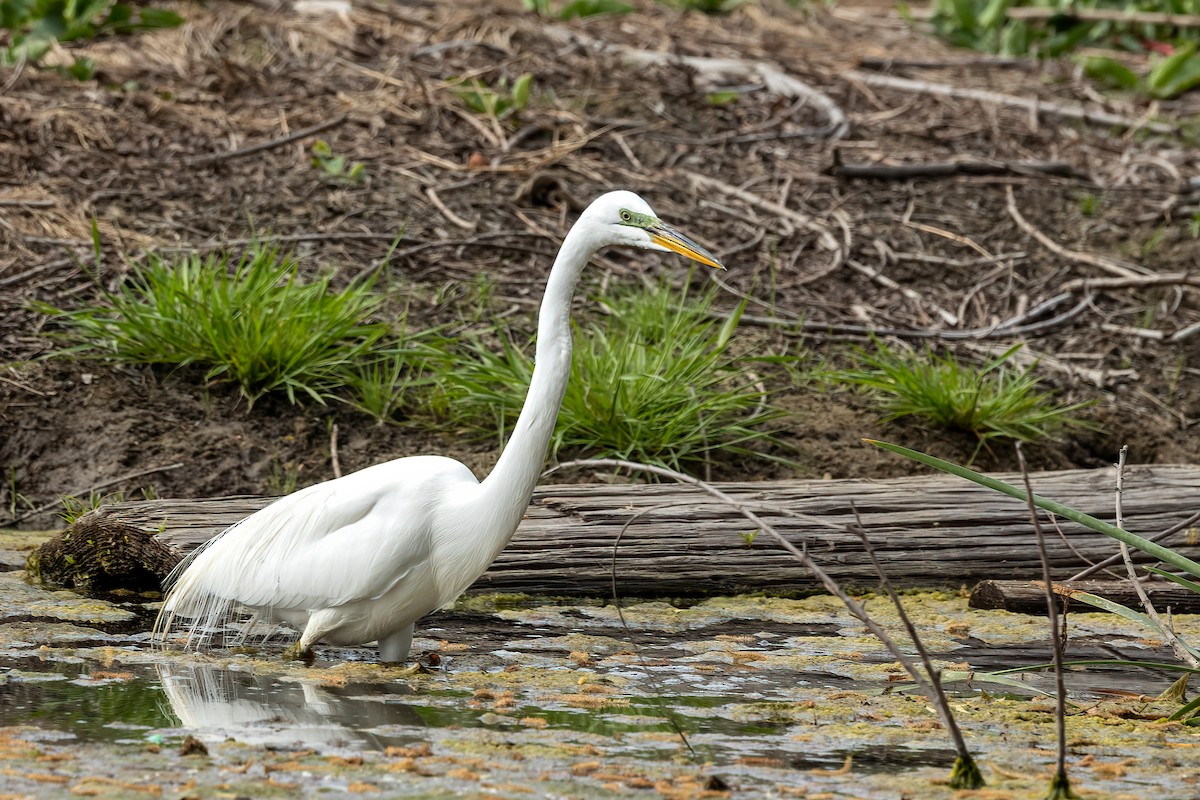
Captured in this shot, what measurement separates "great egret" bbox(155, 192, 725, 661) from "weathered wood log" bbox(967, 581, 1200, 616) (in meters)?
1.66

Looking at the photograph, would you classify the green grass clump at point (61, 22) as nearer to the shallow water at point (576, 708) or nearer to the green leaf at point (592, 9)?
the green leaf at point (592, 9)

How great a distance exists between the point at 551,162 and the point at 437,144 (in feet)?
2.43

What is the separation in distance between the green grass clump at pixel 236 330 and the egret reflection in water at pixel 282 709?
2067 mm

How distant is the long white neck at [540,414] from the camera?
A: 3578 millimetres

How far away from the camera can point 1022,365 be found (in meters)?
6.49

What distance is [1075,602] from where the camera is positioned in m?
4.40

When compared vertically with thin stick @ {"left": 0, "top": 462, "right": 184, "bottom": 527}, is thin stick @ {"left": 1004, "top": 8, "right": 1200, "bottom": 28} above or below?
above

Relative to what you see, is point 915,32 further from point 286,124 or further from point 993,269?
point 286,124

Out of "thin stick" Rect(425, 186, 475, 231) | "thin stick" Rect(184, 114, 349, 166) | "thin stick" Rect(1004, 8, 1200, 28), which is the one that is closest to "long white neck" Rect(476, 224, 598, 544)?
"thin stick" Rect(425, 186, 475, 231)

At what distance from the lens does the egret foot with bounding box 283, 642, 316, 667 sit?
378cm

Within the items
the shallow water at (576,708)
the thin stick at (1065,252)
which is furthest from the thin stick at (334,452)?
the thin stick at (1065,252)

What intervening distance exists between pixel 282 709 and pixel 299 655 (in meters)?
0.59

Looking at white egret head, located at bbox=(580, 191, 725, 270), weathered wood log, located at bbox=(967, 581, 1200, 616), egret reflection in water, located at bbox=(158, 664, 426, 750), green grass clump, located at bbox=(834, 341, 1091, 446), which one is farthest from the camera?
green grass clump, located at bbox=(834, 341, 1091, 446)

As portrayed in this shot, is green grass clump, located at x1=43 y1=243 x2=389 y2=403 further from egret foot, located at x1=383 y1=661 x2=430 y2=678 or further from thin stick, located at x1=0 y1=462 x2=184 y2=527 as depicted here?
egret foot, located at x1=383 y1=661 x2=430 y2=678
